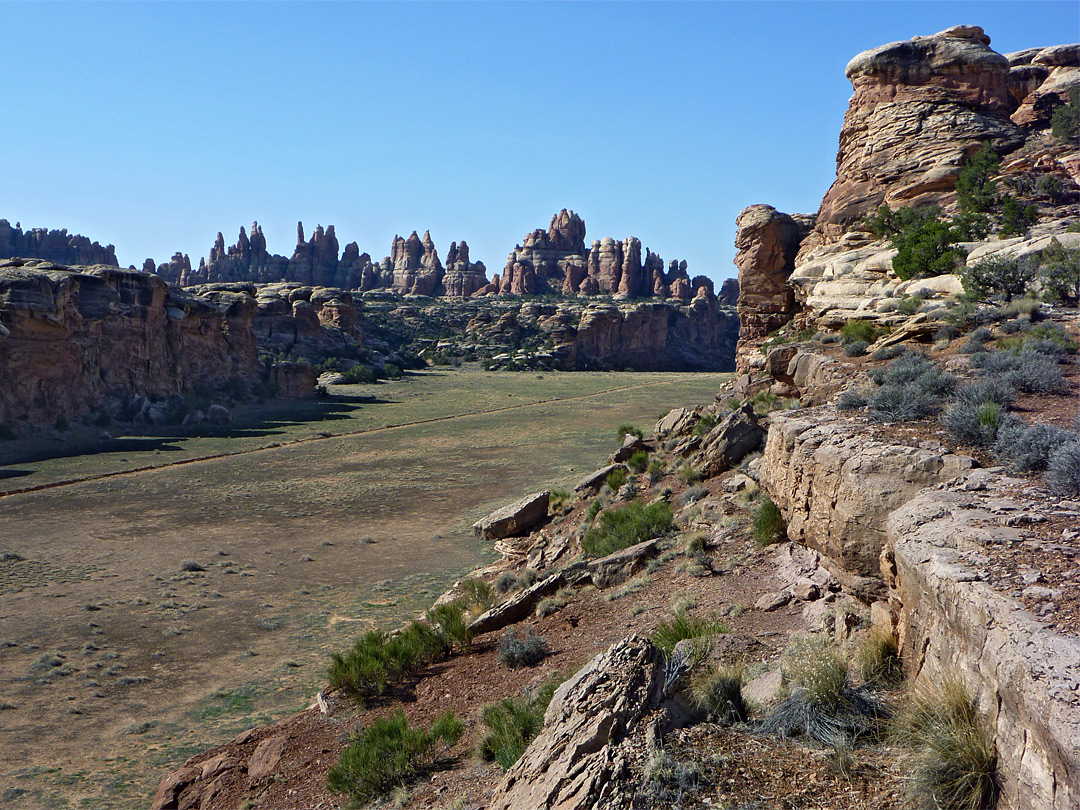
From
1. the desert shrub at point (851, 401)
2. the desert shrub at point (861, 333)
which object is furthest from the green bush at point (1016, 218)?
the desert shrub at point (851, 401)

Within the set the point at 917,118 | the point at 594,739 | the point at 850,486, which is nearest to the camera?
the point at 594,739

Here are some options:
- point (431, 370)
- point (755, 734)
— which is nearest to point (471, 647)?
point (755, 734)

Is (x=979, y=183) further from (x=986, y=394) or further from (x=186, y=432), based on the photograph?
(x=186, y=432)

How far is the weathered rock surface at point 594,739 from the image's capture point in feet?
16.1

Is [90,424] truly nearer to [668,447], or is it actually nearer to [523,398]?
[523,398]

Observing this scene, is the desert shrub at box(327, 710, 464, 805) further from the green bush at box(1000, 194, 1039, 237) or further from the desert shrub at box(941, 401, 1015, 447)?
the green bush at box(1000, 194, 1039, 237)

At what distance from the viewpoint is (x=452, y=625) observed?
11.5 m

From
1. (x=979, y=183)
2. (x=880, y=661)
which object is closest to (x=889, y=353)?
(x=880, y=661)

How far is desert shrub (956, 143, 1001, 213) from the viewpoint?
70.4 feet

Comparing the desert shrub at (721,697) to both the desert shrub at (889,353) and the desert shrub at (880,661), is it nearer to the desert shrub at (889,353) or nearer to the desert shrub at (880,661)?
the desert shrub at (880,661)

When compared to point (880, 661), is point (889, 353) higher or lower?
higher

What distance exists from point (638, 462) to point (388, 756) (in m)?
14.9

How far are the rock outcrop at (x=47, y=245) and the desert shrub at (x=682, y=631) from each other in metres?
133

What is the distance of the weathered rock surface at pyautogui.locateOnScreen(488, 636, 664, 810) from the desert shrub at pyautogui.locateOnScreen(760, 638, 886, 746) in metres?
0.95
